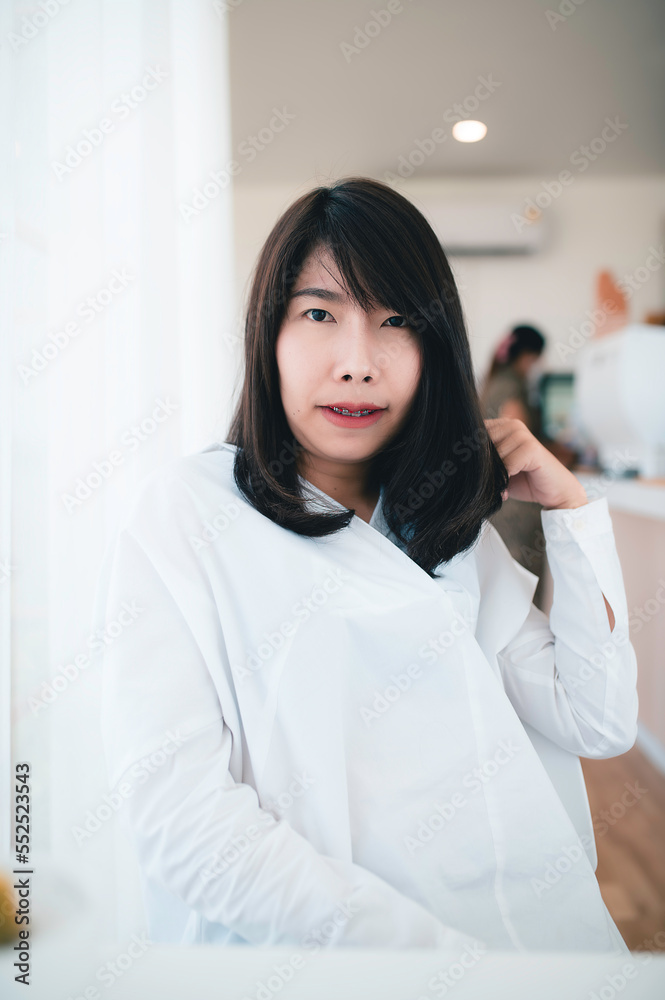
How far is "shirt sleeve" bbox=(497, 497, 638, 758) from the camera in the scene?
0.73m

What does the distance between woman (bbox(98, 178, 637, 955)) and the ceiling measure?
0.78ft

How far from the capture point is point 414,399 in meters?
0.70

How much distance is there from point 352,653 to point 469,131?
2.70 meters

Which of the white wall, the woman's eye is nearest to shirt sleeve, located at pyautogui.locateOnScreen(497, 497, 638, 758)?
the woman's eye

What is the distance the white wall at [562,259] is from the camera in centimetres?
333

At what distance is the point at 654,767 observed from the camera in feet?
6.42

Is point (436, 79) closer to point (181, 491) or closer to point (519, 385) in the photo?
point (519, 385)

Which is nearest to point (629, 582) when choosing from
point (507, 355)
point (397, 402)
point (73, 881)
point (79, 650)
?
point (507, 355)

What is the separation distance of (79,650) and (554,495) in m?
0.61

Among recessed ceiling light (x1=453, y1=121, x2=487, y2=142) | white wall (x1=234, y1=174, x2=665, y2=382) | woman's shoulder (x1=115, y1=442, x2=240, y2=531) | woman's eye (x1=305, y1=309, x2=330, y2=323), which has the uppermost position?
recessed ceiling light (x1=453, y1=121, x2=487, y2=142)

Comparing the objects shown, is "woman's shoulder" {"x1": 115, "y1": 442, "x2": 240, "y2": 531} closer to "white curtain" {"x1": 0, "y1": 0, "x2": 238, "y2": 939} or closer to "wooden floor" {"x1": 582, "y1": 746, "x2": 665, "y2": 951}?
"white curtain" {"x1": 0, "y1": 0, "x2": 238, "y2": 939}

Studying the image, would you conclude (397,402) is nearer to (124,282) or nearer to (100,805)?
(124,282)

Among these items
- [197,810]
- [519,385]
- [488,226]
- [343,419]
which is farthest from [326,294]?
[488,226]

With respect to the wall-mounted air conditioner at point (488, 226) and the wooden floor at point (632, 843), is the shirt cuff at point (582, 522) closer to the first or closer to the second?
the wooden floor at point (632, 843)
